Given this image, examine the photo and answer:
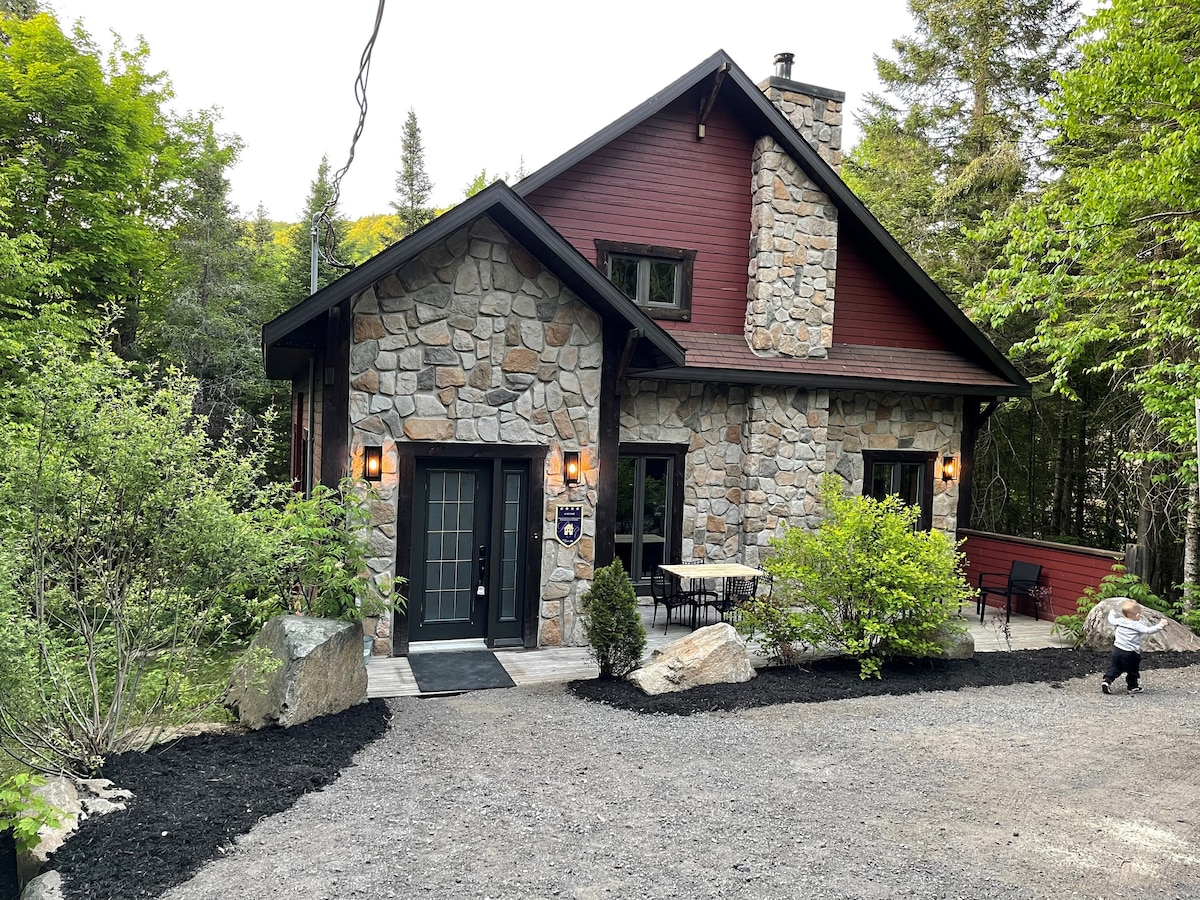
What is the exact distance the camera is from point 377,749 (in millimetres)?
5957

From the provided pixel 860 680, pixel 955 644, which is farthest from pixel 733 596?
pixel 955 644

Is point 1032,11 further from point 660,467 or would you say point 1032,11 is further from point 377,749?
point 377,749

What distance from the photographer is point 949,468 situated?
41.1 feet

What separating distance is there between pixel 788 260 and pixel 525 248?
13.8 ft

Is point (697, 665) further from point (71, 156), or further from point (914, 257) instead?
point (71, 156)

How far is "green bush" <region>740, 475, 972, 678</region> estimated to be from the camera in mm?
8203

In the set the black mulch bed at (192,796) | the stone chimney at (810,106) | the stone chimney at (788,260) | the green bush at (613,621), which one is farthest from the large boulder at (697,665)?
the stone chimney at (810,106)

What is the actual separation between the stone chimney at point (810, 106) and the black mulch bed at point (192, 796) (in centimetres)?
1020

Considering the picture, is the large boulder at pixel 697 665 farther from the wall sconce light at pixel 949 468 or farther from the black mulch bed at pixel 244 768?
the wall sconce light at pixel 949 468

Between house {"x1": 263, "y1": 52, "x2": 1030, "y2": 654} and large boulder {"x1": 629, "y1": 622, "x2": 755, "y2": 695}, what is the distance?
70.0 inches

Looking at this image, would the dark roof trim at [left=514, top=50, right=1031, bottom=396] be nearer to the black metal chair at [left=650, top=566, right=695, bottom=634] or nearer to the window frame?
the window frame

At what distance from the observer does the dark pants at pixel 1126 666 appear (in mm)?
7938

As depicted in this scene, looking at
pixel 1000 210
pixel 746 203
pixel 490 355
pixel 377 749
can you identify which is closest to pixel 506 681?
pixel 377 749

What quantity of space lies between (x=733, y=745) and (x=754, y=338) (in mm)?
6423
